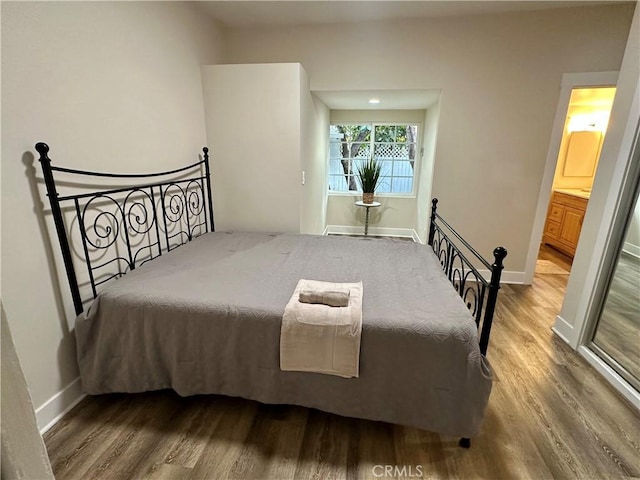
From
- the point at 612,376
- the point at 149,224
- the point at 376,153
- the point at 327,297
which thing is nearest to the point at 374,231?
the point at 376,153

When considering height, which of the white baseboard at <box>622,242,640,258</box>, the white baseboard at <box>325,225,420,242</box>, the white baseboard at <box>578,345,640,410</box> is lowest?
the white baseboard at <box>578,345,640,410</box>

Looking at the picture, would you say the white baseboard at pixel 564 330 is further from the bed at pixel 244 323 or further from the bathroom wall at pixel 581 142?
the bathroom wall at pixel 581 142

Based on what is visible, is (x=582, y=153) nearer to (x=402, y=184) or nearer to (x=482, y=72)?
(x=402, y=184)

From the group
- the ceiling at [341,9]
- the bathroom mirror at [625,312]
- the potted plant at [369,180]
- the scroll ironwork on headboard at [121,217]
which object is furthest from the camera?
the potted plant at [369,180]

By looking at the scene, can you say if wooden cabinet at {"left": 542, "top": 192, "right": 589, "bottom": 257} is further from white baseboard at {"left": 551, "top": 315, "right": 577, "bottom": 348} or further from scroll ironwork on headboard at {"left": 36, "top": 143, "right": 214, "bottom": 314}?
scroll ironwork on headboard at {"left": 36, "top": 143, "right": 214, "bottom": 314}

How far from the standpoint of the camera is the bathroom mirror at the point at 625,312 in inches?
75.5

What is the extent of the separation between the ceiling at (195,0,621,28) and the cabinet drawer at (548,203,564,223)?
256 cm

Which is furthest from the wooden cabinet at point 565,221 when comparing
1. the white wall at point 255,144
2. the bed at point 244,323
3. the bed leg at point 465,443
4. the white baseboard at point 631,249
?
the white wall at point 255,144

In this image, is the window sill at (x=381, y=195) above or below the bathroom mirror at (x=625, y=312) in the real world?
A: above

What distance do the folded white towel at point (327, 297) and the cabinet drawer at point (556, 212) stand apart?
14.2 ft

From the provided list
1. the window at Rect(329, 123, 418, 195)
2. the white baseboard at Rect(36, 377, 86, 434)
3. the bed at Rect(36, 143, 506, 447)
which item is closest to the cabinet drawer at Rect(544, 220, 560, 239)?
the window at Rect(329, 123, 418, 195)

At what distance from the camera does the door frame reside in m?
2.76

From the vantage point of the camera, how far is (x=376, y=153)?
5094 mm

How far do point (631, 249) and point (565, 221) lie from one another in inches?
103
